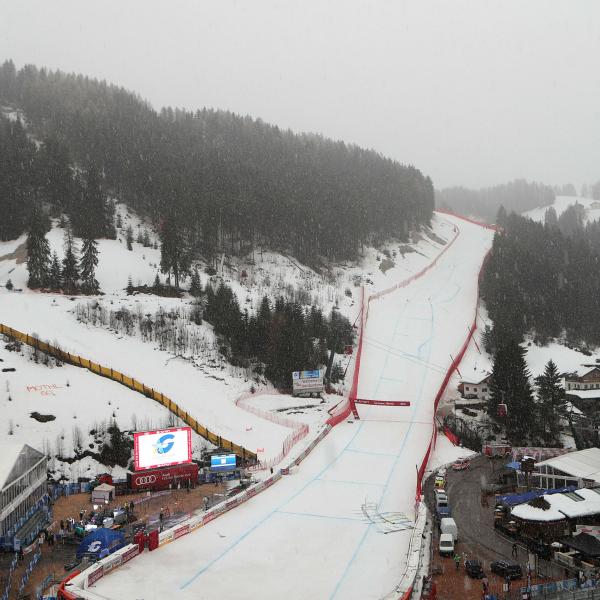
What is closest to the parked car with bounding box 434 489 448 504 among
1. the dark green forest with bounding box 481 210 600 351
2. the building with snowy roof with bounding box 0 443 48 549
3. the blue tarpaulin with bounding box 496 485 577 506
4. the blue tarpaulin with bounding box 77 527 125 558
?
the blue tarpaulin with bounding box 496 485 577 506

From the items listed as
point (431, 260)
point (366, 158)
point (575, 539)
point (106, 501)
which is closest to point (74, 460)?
point (106, 501)

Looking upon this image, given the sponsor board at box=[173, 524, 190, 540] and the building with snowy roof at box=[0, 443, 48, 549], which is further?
the sponsor board at box=[173, 524, 190, 540]

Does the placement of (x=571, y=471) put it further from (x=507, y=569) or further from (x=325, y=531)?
(x=325, y=531)

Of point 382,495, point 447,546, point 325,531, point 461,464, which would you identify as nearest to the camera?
point 447,546

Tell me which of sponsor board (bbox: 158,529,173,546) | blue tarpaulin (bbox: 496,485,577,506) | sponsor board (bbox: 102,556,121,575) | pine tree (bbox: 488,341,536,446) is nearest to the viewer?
sponsor board (bbox: 102,556,121,575)

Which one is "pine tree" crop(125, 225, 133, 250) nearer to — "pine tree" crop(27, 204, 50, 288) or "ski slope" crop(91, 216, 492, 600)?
"pine tree" crop(27, 204, 50, 288)

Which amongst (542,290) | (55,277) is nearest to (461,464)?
(55,277)

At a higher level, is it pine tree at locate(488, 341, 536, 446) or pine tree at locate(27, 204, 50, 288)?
pine tree at locate(27, 204, 50, 288)
